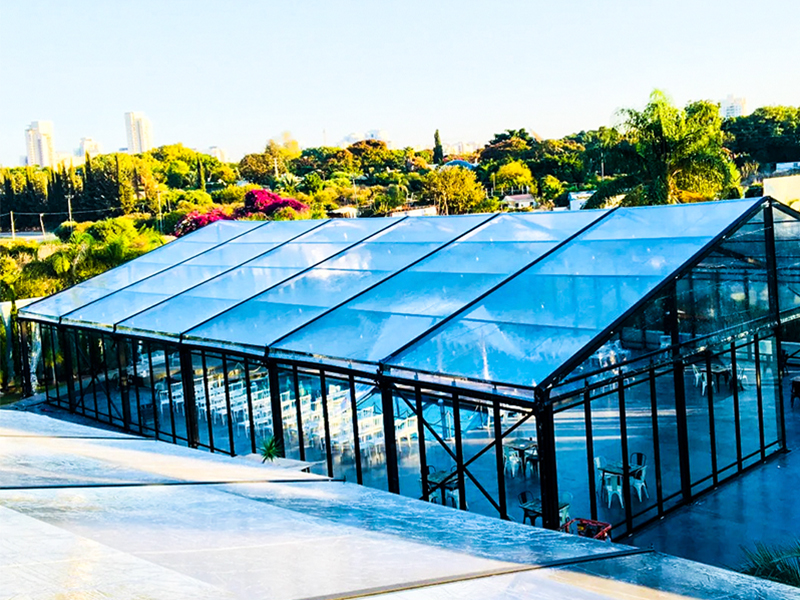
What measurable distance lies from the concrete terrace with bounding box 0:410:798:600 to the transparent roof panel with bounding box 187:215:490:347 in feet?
25.0

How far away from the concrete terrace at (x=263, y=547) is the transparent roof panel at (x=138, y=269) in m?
13.3

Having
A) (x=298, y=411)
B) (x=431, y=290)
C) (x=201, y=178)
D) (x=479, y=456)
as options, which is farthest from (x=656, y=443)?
(x=201, y=178)

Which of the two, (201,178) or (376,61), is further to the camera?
(376,61)

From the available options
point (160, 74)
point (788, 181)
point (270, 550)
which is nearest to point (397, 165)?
point (160, 74)

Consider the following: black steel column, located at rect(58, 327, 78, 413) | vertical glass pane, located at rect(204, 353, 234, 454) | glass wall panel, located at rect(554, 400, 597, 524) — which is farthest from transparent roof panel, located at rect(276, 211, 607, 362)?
black steel column, located at rect(58, 327, 78, 413)

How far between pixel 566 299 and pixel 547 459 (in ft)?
7.52

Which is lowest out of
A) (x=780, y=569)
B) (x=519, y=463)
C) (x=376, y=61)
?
(x=519, y=463)

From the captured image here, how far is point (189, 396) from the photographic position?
45.5ft

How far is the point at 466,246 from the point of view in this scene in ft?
45.2

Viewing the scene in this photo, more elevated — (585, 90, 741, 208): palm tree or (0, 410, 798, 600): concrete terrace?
(585, 90, 741, 208): palm tree

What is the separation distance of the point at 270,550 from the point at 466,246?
11204mm

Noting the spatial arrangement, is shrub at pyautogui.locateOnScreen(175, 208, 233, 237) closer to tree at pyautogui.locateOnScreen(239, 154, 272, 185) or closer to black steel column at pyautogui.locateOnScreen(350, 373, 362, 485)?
black steel column at pyautogui.locateOnScreen(350, 373, 362, 485)

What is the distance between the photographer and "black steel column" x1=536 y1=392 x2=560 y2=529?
345 inches

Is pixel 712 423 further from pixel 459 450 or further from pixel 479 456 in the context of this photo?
pixel 459 450
